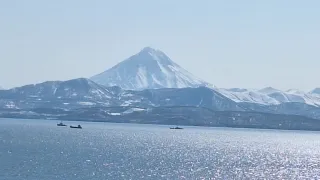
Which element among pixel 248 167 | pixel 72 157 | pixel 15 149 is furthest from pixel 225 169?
pixel 15 149

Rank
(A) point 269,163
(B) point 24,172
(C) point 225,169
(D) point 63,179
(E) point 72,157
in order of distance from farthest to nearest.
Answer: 1. (A) point 269,163
2. (E) point 72,157
3. (C) point 225,169
4. (B) point 24,172
5. (D) point 63,179

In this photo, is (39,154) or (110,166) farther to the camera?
(39,154)

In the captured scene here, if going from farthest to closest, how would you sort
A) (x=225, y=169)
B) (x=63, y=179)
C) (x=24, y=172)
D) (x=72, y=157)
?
1. (x=72, y=157)
2. (x=225, y=169)
3. (x=24, y=172)
4. (x=63, y=179)

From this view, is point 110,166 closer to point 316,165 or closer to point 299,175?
point 299,175

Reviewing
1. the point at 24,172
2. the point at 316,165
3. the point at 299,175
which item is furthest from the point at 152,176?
the point at 316,165

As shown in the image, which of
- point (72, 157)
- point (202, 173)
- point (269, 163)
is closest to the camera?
point (202, 173)

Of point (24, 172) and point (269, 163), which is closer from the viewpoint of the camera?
point (24, 172)

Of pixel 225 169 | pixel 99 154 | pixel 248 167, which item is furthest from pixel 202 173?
pixel 99 154

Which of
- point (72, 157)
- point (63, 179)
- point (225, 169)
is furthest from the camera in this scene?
point (72, 157)

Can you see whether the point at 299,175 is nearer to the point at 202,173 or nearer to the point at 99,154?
the point at 202,173
